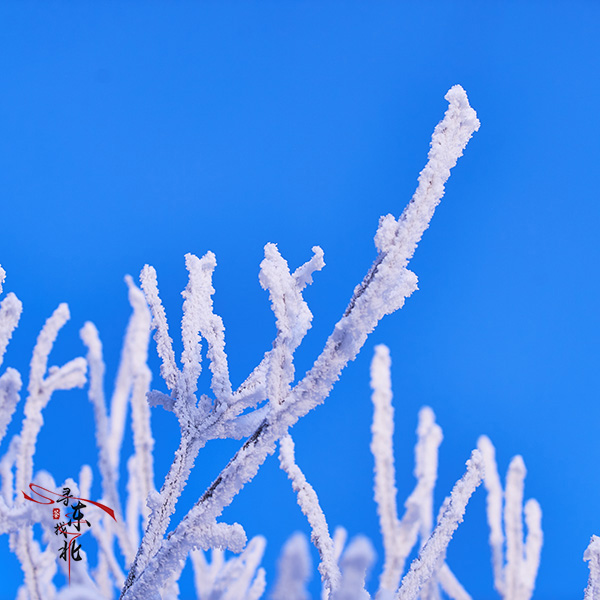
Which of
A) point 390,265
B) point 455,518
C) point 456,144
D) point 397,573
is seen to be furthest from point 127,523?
point 456,144

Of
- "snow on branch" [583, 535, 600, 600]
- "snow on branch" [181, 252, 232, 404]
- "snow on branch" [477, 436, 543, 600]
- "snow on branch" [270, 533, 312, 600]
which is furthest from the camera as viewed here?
"snow on branch" [477, 436, 543, 600]

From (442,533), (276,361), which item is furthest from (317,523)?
(276,361)

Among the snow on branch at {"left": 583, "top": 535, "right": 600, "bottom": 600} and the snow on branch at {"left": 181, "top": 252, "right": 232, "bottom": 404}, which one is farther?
the snow on branch at {"left": 583, "top": 535, "right": 600, "bottom": 600}

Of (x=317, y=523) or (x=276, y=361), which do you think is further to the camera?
(x=317, y=523)

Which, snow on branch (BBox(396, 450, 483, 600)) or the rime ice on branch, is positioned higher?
the rime ice on branch

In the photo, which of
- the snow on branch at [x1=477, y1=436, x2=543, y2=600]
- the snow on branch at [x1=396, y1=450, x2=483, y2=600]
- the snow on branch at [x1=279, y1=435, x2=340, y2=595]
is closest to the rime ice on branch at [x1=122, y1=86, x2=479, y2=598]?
the snow on branch at [x1=279, y1=435, x2=340, y2=595]

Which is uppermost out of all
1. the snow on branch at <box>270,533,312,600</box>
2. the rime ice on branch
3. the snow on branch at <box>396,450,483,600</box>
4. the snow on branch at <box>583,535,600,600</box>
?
the rime ice on branch

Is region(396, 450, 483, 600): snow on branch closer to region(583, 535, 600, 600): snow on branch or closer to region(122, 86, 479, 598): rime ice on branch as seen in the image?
region(583, 535, 600, 600): snow on branch

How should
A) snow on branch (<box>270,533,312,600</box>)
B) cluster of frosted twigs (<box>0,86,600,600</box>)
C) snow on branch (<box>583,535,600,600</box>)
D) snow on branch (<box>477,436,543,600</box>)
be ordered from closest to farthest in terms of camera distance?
1. snow on branch (<box>270,533,312,600</box>)
2. cluster of frosted twigs (<box>0,86,600,600</box>)
3. snow on branch (<box>583,535,600,600</box>)
4. snow on branch (<box>477,436,543,600</box>)

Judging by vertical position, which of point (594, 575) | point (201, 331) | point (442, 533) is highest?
point (201, 331)

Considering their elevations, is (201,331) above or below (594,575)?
above

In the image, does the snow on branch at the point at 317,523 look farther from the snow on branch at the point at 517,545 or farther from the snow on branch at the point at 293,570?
the snow on branch at the point at 517,545

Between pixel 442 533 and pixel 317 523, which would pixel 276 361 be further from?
pixel 442 533
